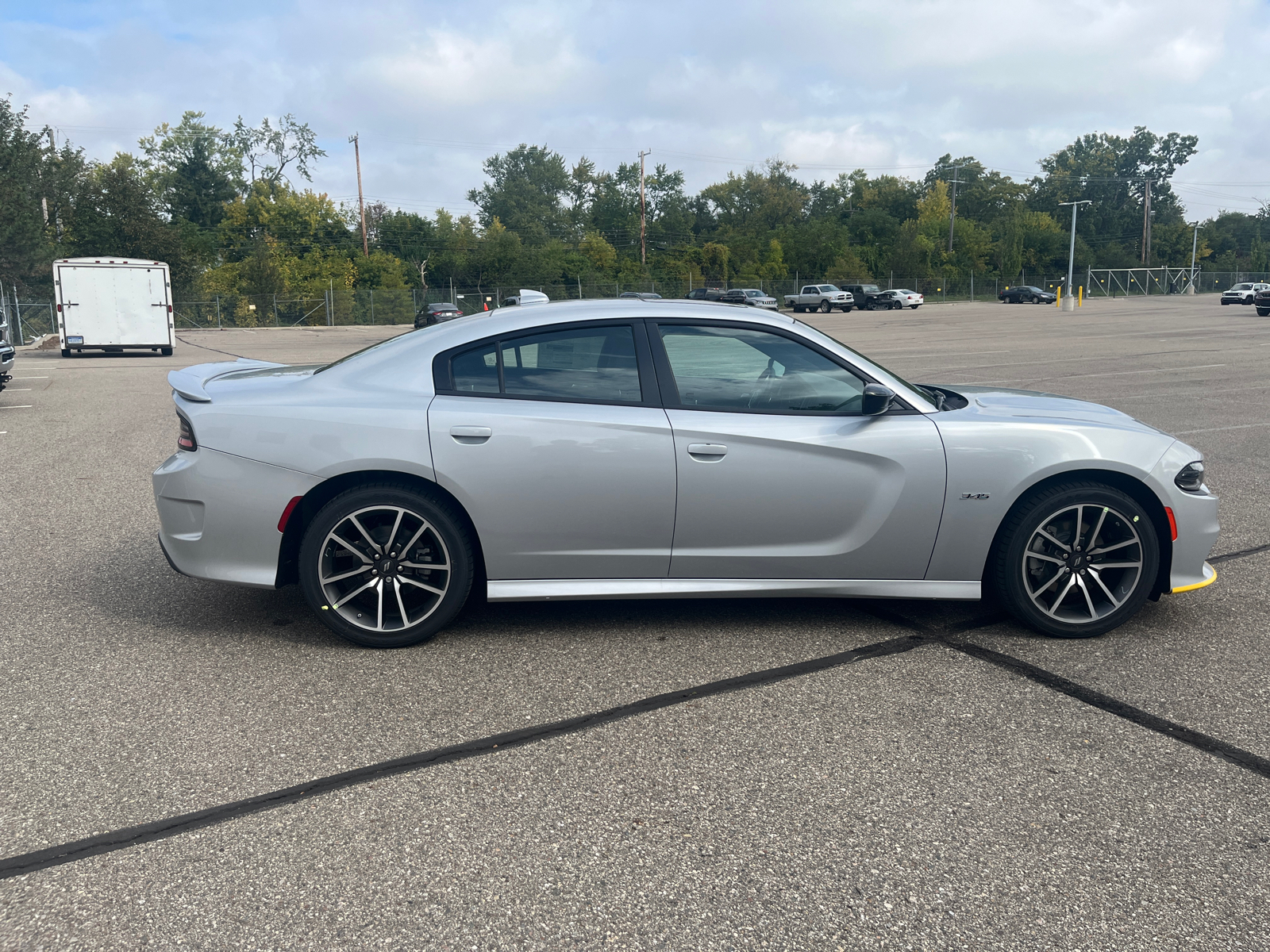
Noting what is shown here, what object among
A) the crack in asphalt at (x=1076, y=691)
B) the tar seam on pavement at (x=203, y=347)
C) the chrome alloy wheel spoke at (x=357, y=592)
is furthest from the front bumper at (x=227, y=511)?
the tar seam on pavement at (x=203, y=347)

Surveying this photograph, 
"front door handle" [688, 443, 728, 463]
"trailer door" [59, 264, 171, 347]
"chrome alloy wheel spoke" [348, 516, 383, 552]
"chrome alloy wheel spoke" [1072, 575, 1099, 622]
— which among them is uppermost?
"trailer door" [59, 264, 171, 347]

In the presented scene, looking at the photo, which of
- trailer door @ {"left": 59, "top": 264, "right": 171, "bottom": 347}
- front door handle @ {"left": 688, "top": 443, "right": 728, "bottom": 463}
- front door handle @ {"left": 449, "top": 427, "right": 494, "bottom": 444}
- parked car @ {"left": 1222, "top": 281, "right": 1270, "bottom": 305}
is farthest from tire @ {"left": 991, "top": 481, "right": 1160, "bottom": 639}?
parked car @ {"left": 1222, "top": 281, "right": 1270, "bottom": 305}

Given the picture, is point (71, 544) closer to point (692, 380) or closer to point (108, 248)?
point (692, 380)

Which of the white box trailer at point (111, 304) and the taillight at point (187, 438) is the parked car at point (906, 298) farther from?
the taillight at point (187, 438)

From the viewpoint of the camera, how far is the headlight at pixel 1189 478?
458 centimetres

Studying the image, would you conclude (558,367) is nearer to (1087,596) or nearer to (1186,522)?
(1087,596)

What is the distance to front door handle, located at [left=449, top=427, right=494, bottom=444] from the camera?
433 centimetres

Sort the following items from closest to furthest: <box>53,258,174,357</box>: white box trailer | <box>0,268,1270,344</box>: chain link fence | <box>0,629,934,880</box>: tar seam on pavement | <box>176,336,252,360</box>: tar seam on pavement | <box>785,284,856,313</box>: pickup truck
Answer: <box>0,629,934,880</box>: tar seam on pavement
<box>53,258,174,357</box>: white box trailer
<box>176,336,252,360</box>: tar seam on pavement
<box>0,268,1270,344</box>: chain link fence
<box>785,284,856,313</box>: pickup truck

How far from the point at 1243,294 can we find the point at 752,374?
68.1 metres

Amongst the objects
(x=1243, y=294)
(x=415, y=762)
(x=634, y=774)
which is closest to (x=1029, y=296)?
(x=1243, y=294)

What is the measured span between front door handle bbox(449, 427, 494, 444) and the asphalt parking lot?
941 millimetres

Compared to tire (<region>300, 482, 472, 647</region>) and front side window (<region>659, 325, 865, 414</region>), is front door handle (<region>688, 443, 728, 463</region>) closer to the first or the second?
front side window (<region>659, 325, 865, 414</region>)

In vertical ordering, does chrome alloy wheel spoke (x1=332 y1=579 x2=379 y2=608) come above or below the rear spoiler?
below

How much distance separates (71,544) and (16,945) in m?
4.36
